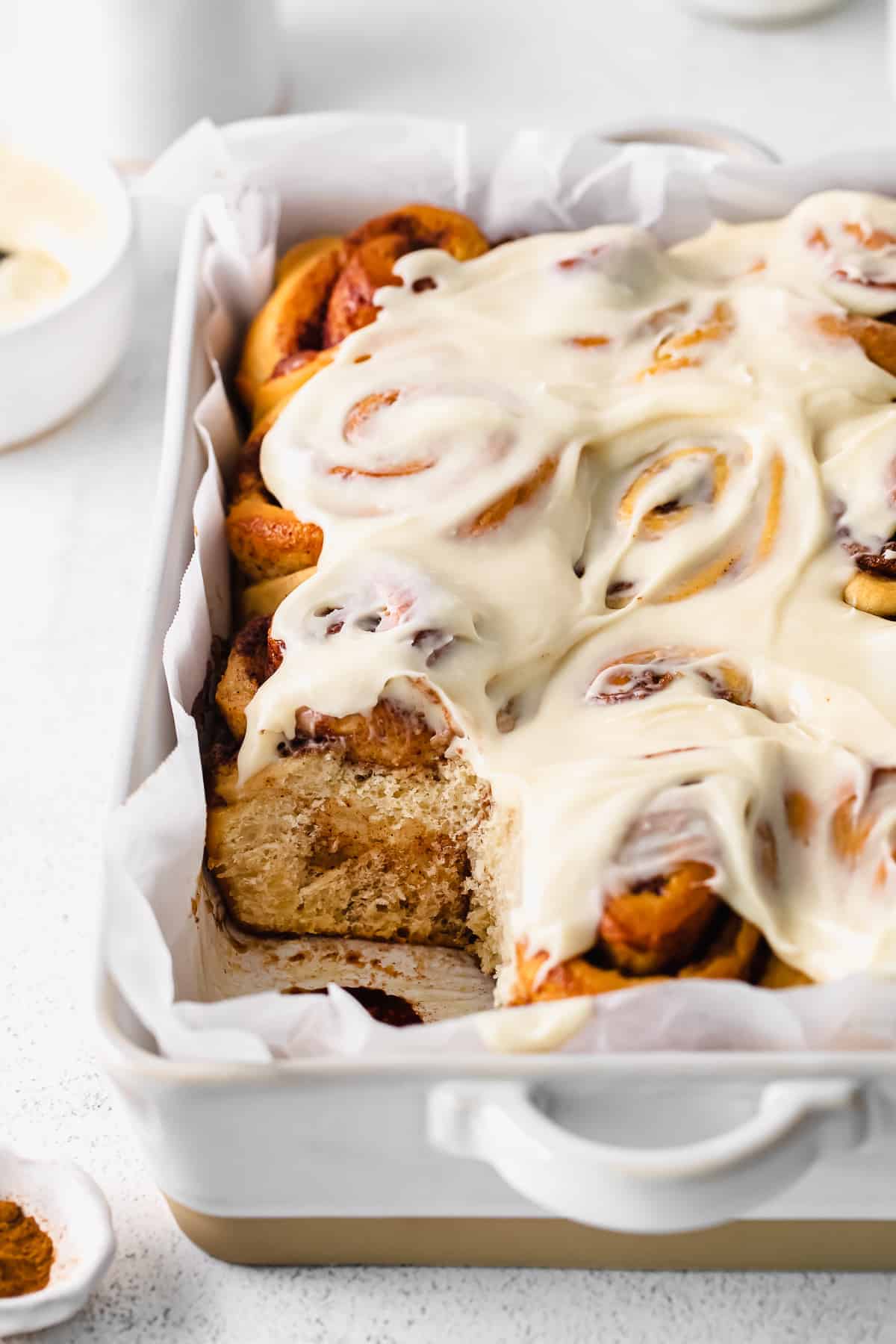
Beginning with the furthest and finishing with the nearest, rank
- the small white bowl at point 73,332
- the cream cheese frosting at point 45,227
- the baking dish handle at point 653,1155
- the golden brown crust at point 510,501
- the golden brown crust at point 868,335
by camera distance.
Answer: the cream cheese frosting at point 45,227, the small white bowl at point 73,332, the golden brown crust at point 868,335, the golden brown crust at point 510,501, the baking dish handle at point 653,1155

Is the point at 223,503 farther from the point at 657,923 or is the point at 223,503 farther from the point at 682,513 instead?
the point at 657,923

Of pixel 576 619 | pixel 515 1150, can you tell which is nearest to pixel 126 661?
pixel 576 619

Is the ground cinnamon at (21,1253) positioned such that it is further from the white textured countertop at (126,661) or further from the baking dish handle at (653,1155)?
the baking dish handle at (653,1155)

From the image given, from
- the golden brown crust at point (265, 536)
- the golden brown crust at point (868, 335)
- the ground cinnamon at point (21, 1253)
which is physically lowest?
the ground cinnamon at point (21, 1253)

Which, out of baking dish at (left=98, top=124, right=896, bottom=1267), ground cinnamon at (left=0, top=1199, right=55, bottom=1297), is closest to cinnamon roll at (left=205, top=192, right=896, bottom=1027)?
baking dish at (left=98, top=124, right=896, bottom=1267)

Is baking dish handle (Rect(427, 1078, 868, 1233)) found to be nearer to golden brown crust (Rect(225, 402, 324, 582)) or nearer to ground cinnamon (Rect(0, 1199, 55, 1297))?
ground cinnamon (Rect(0, 1199, 55, 1297))

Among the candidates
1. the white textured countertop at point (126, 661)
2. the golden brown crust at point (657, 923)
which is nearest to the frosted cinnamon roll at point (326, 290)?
the white textured countertop at point (126, 661)

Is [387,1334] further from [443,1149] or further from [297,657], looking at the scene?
[297,657]
